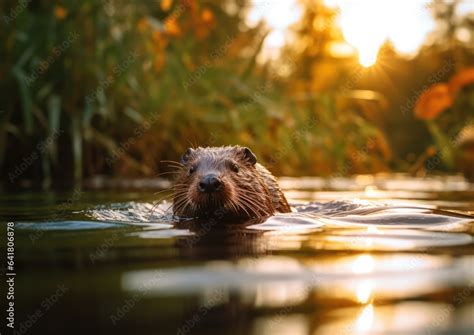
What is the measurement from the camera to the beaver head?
434 cm

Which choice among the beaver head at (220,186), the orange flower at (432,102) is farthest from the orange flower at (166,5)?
the beaver head at (220,186)

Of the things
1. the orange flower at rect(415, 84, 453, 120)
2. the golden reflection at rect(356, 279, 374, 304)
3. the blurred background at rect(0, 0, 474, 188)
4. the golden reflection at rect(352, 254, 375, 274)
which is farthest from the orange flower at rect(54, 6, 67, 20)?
the golden reflection at rect(356, 279, 374, 304)

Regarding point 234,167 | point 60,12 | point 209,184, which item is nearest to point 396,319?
point 209,184

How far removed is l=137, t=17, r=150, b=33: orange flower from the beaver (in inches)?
155

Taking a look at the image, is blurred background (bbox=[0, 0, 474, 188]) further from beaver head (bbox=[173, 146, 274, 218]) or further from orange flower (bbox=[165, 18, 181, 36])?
beaver head (bbox=[173, 146, 274, 218])

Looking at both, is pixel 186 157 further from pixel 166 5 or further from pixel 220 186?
pixel 166 5

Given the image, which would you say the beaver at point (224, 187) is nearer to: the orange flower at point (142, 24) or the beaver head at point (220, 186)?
the beaver head at point (220, 186)

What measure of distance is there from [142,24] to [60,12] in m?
1.04

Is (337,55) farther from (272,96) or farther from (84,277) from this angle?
(84,277)

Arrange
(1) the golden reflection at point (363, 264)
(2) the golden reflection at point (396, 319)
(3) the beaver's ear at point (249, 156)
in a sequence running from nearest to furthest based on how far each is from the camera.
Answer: (2) the golden reflection at point (396, 319), (1) the golden reflection at point (363, 264), (3) the beaver's ear at point (249, 156)

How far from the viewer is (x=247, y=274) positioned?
94.7 inches

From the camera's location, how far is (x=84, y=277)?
2402mm

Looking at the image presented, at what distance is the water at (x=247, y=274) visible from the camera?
1801mm

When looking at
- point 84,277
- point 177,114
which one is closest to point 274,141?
point 177,114
